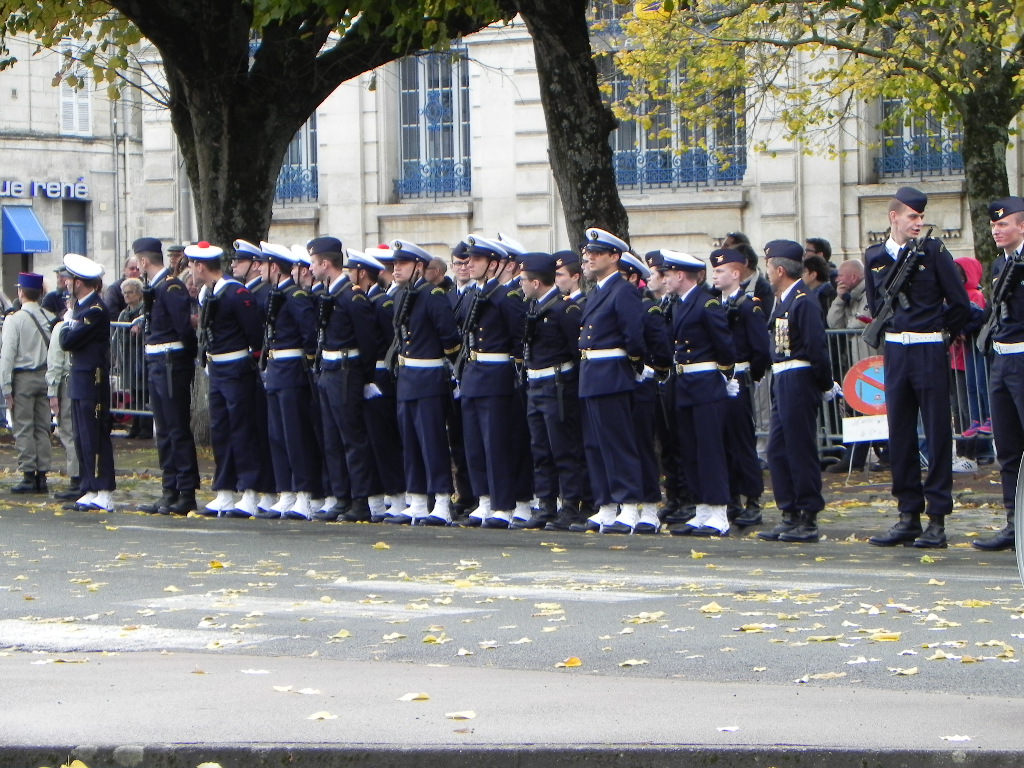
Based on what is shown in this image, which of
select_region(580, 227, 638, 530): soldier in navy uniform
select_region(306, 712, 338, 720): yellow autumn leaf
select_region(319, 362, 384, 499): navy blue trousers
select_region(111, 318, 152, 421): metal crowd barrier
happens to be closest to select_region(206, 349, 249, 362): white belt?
select_region(319, 362, 384, 499): navy blue trousers

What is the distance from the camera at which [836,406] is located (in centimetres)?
1788

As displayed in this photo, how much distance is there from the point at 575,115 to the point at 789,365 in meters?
4.31

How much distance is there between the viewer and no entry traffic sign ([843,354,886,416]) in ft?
53.2

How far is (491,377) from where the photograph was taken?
14.5 m

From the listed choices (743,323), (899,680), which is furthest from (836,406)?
(899,680)

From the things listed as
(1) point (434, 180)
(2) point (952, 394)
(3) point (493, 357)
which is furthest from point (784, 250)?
(1) point (434, 180)

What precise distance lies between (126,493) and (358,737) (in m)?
12.0

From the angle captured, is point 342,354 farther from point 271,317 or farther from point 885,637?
point 885,637

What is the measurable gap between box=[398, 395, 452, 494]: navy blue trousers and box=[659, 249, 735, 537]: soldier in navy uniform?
200 cm

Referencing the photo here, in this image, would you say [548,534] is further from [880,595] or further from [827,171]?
[827,171]

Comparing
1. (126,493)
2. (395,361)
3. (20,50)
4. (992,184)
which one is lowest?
(126,493)

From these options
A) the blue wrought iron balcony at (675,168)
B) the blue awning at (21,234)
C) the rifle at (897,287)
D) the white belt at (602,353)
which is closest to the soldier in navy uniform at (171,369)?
the white belt at (602,353)

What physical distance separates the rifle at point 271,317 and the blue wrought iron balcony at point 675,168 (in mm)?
13046

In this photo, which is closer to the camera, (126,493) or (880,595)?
(880,595)
